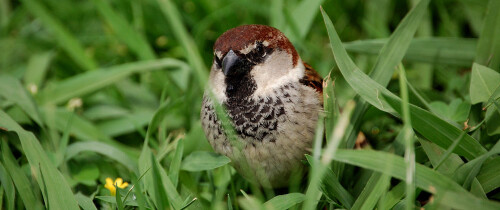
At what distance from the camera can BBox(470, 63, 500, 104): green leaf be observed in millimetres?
1717

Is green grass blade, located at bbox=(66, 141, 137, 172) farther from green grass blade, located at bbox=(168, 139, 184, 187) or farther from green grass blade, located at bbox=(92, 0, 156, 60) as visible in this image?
green grass blade, located at bbox=(92, 0, 156, 60)

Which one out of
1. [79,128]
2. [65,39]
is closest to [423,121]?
[79,128]

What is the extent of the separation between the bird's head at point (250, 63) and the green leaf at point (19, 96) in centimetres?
81

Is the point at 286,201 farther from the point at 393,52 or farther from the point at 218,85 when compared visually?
the point at 393,52

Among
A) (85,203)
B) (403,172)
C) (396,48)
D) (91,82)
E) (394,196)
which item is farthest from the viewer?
(91,82)

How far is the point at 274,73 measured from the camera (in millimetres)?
1809

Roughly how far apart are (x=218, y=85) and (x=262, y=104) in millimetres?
192

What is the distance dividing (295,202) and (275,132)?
0.25 meters

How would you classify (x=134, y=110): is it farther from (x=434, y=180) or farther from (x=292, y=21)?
(x=434, y=180)

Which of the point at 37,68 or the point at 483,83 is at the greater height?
the point at 483,83

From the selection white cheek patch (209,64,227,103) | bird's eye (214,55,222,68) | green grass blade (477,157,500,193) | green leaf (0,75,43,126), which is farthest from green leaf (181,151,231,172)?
green grass blade (477,157,500,193)

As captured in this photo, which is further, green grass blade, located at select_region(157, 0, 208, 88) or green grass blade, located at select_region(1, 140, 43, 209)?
green grass blade, located at select_region(157, 0, 208, 88)

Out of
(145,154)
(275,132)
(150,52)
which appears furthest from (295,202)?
(150,52)

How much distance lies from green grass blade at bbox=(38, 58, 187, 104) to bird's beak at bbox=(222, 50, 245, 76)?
32.9 inches
